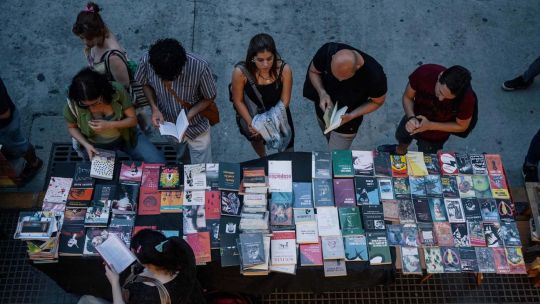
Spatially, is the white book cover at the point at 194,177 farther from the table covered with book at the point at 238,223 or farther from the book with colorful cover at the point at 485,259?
the book with colorful cover at the point at 485,259

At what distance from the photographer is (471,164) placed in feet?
11.8

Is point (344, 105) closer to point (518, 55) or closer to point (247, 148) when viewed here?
point (247, 148)

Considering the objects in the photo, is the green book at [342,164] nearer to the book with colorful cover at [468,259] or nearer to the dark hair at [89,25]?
the book with colorful cover at [468,259]

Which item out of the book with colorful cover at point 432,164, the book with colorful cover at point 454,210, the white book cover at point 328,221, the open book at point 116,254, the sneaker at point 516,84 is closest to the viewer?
the open book at point 116,254

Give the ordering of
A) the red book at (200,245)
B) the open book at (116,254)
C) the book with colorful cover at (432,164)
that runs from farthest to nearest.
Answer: the book with colorful cover at (432,164), the red book at (200,245), the open book at (116,254)

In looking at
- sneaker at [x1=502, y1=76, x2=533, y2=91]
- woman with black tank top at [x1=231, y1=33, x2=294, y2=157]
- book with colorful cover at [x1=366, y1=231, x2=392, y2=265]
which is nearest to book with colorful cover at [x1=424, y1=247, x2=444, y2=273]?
book with colorful cover at [x1=366, y1=231, x2=392, y2=265]

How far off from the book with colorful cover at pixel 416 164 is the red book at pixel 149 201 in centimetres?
182

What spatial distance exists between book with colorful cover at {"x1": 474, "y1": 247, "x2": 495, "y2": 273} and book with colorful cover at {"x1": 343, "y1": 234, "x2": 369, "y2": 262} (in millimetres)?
761

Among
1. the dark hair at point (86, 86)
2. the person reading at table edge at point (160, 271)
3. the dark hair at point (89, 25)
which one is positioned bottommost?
the person reading at table edge at point (160, 271)

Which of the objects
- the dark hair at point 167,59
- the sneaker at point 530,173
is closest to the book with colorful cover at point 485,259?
the sneaker at point 530,173

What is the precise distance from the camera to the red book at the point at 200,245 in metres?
3.15

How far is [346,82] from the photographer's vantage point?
3.57 m

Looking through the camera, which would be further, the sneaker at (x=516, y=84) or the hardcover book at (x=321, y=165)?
the sneaker at (x=516, y=84)

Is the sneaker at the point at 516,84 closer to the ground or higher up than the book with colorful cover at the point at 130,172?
higher up
